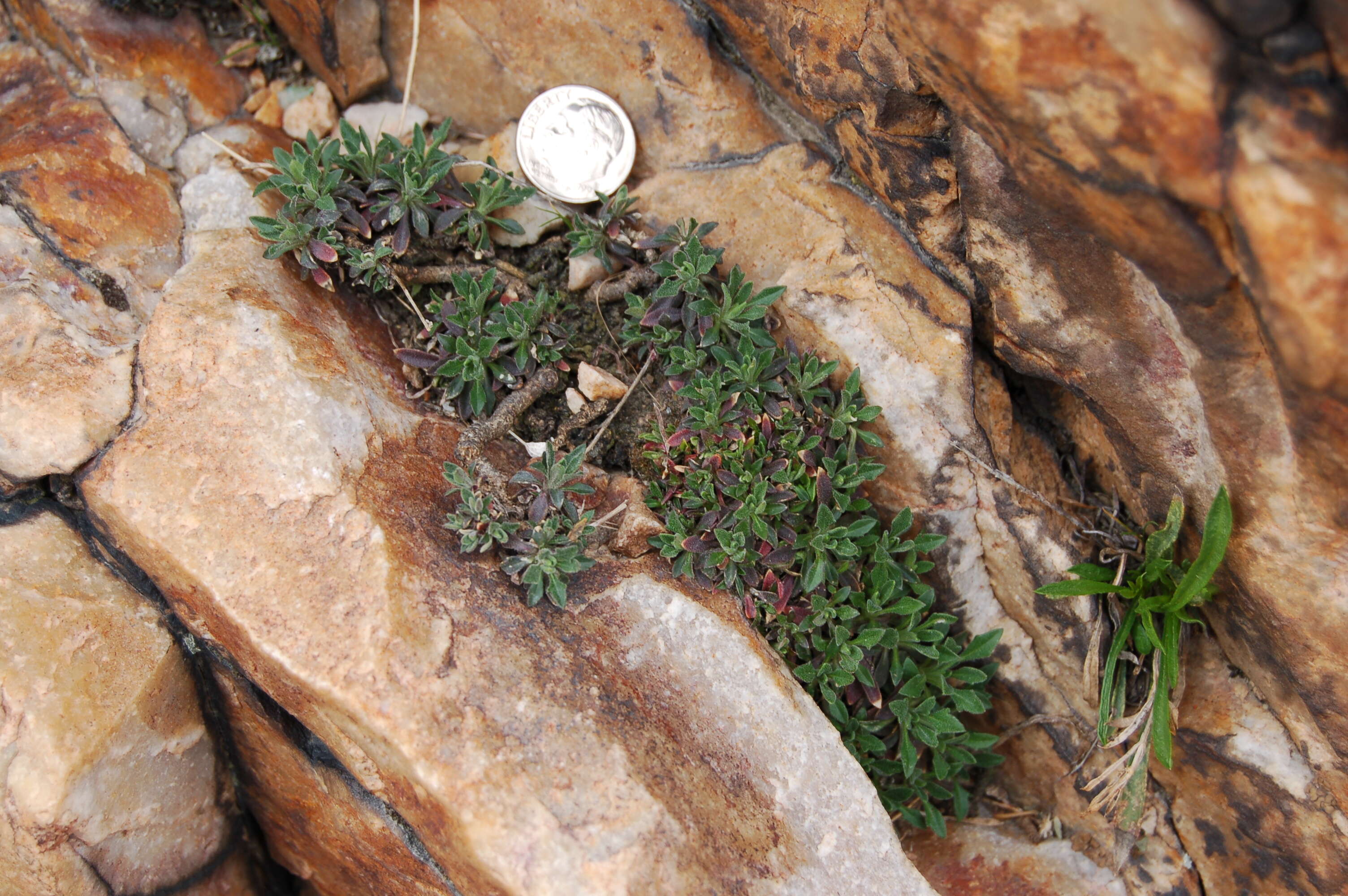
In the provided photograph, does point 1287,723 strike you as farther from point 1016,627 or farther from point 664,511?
point 664,511

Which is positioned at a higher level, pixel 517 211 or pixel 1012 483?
pixel 1012 483

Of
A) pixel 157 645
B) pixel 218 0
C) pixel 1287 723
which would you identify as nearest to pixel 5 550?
pixel 157 645

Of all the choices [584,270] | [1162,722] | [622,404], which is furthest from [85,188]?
[1162,722]

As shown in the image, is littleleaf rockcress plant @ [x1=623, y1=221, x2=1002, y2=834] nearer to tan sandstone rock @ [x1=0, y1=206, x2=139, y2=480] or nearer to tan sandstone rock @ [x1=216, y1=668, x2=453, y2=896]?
tan sandstone rock @ [x1=216, y1=668, x2=453, y2=896]

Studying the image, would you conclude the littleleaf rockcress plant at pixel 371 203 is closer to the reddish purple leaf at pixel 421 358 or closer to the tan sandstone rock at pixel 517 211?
the tan sandstone rock at pixel 517 211

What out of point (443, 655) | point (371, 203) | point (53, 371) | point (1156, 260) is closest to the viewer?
point (1156, 260)

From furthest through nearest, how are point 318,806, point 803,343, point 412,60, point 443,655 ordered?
point 412,60
point 803,343
point 318,806
point 443,655

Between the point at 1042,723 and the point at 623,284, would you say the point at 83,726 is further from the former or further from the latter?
the point at 1042,723

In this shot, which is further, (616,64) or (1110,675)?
(616,64)
